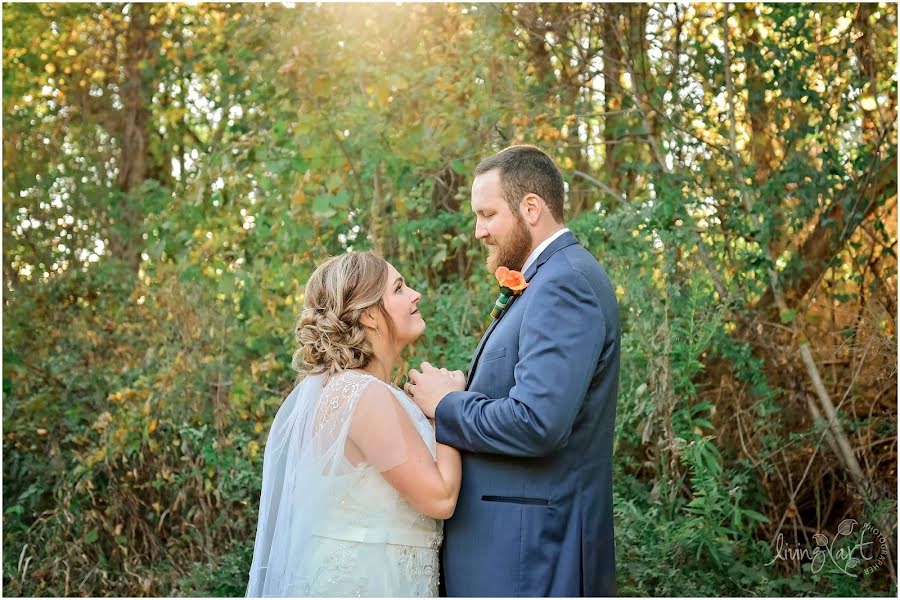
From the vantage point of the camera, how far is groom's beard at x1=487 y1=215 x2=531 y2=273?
3.18 meters

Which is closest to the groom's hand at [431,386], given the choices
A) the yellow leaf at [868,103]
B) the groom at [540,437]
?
the groom at [540,437]

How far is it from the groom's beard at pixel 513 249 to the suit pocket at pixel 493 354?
0.29 meters

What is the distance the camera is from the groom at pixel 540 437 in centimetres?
279

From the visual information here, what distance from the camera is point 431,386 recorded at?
10.1 feet

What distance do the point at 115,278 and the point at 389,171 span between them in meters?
3.51

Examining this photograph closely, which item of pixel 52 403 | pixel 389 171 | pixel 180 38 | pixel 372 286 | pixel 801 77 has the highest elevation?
pixel 180 38

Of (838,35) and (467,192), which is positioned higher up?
(838,35)

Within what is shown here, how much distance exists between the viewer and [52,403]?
7.35m

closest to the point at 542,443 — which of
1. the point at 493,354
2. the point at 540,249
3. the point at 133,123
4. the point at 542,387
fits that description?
the point at 542,387

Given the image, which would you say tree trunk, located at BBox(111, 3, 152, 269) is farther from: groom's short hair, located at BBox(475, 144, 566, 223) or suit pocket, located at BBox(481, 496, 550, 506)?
suit pocket, located at BBox(481, 496, 550, 506)

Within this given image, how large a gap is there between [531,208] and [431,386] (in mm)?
657

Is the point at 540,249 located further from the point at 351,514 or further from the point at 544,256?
the point at 351,514

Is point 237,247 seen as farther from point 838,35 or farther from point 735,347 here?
point 838,35

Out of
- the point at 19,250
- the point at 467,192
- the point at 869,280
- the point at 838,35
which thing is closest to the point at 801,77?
the point at 838,35
